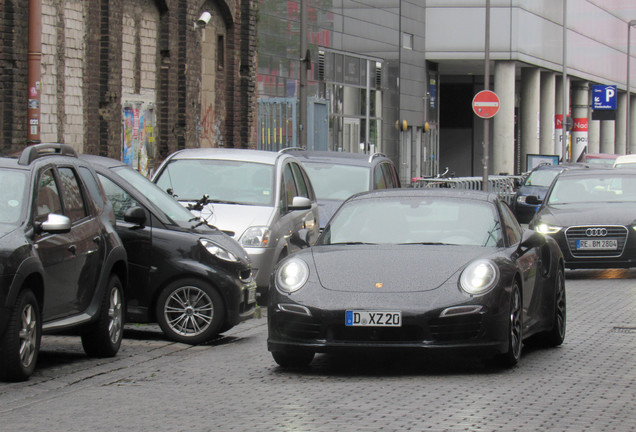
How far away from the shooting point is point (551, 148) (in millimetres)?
67000

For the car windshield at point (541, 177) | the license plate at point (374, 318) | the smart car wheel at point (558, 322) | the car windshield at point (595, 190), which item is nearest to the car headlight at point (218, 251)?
the smart car wheel at point (558, 322)

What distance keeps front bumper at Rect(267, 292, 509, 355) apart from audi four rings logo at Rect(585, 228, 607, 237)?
32.2ft

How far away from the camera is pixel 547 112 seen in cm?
6806

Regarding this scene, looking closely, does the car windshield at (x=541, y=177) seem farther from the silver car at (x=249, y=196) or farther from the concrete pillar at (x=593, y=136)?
the concrete pillar at (x=593, y=136)

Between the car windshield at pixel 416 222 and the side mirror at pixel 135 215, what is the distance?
200 cm

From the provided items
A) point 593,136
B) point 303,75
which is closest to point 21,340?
point 303,75

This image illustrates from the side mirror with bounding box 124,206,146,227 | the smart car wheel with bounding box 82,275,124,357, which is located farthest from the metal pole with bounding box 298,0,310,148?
the smart car wheel with bounding box 82,275,124,357

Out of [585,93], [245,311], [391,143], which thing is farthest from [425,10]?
[245,311]

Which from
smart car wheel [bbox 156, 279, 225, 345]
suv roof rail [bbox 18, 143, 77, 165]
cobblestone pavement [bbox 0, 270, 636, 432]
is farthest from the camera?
smart car wheel [bbox 156, 279, 225, 345]

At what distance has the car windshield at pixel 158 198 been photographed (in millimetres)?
12078

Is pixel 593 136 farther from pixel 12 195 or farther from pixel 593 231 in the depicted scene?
pixel 12 195

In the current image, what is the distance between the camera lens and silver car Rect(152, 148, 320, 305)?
14.3 m

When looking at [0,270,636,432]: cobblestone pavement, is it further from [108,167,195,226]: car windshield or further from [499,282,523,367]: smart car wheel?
[108,167,195,226]: car windshield

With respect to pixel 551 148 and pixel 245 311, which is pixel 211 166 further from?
pixel 551 148
